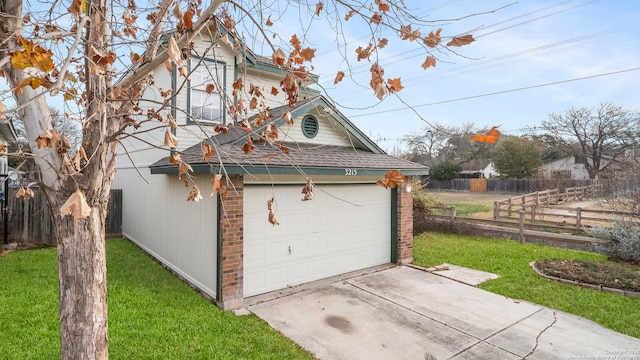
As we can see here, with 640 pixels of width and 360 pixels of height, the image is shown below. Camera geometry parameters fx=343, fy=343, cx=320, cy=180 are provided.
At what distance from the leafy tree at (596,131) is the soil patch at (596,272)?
2878 centimetres

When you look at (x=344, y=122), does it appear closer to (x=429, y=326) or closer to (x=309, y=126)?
(x=309, y=126)

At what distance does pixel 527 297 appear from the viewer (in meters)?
6.45

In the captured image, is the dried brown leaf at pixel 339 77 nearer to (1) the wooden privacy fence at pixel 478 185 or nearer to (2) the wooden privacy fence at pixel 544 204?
(2) the wooden privacy fence at pixel 544 204

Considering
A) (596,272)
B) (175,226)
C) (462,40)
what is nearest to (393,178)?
(462,40)

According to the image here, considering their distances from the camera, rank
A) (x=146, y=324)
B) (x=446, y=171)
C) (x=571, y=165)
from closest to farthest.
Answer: (x=146, y=324) → (x=446, y=171) → (x=571, y=165)

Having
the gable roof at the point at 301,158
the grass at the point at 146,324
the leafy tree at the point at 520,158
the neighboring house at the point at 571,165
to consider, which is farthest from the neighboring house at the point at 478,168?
the grass at the point at 146,324

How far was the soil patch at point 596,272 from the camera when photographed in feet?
22.6

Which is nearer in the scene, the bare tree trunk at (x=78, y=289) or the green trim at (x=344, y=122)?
the bare tree trunk at (x=78, y=289)

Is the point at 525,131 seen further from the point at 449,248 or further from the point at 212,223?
the point at 212,223

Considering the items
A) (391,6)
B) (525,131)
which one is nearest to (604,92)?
(525,131)

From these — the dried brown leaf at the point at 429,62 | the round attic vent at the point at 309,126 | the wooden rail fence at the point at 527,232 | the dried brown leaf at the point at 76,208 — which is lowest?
the wooden rail fence at the point at 527,232

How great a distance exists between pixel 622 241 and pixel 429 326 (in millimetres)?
7075

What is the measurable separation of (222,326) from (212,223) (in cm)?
187

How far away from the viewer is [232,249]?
5.90 metres
